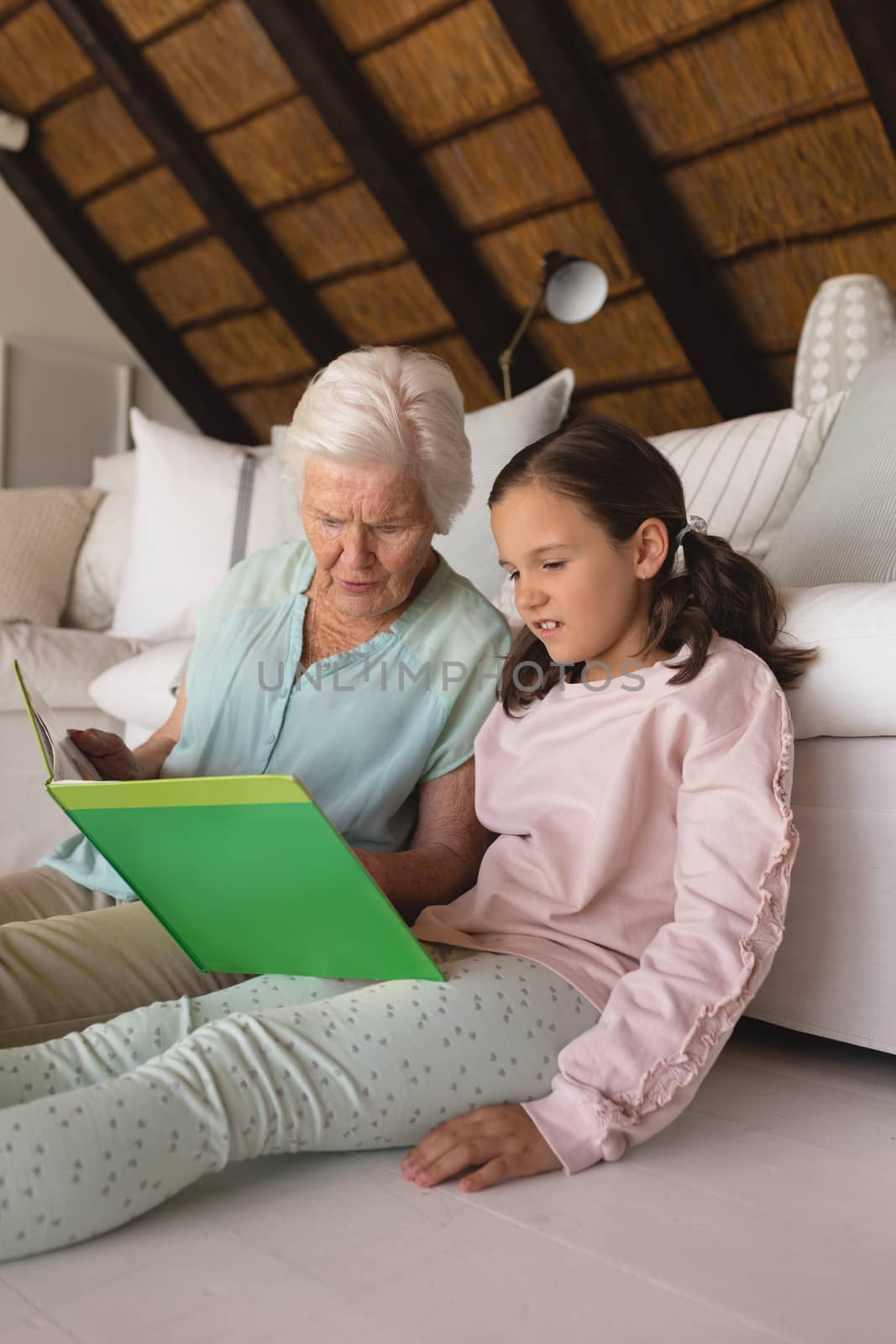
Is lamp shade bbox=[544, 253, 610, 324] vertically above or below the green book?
above

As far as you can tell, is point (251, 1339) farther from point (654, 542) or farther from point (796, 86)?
point (796, 86)

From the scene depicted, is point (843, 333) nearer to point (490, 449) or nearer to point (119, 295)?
point (490, 449)

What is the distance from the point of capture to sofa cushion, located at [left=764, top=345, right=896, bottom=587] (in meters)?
1.64

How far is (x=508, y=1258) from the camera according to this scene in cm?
92

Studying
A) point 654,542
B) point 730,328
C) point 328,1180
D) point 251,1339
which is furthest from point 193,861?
point 730,328

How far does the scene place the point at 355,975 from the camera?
46.2 inches

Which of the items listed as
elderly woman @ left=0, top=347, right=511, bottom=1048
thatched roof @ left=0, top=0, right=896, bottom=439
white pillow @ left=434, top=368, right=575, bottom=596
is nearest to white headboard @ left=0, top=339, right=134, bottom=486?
thatched roof @ left=0, top=0, right=896, bottom=439

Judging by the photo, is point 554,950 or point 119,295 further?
point 119,295

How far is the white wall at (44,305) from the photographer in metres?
4.71

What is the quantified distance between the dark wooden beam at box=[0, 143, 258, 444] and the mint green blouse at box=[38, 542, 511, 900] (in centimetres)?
382

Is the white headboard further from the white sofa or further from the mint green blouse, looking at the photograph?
the white sofa

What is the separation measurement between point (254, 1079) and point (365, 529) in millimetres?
640

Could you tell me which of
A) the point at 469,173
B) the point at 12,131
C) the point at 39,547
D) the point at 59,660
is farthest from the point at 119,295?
the point at 59,660

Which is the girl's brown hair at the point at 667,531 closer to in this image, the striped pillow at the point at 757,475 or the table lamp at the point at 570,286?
the striped pillow at the point at 757,475
